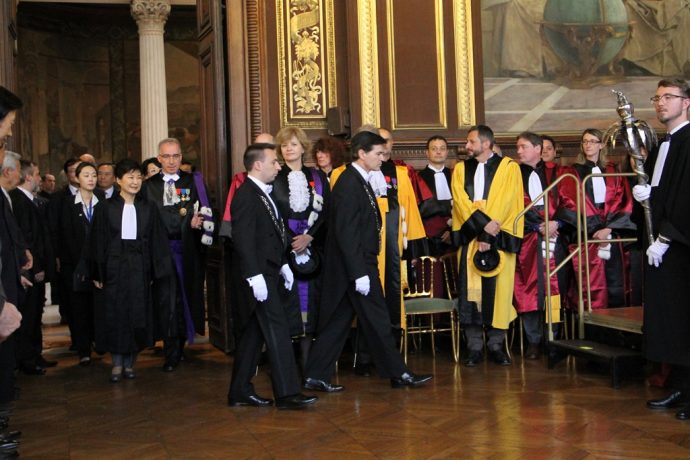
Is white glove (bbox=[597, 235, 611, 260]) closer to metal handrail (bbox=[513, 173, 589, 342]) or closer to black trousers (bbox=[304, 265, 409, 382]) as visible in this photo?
metal handrail (bbox=[513, 173, 589, 342])

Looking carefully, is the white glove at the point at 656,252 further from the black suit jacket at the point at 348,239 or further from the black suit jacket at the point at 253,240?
the black suit jacket at the point at 253,240

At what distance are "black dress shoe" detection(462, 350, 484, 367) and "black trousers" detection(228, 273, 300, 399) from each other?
1.89 meters

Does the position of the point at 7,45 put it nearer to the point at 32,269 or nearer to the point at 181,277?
the point at 32,269

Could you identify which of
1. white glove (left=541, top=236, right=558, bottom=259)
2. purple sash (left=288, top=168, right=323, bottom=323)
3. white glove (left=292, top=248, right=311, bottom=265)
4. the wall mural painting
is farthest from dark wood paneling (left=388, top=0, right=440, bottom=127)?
white glove (left=292, top=248, right=311, bottom=265)

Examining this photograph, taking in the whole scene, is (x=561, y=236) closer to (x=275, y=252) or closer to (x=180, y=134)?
(x=275, y=252)

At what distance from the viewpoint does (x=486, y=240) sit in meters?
7.18

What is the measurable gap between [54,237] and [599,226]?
15.9ft

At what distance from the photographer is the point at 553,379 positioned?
6445 millimetres

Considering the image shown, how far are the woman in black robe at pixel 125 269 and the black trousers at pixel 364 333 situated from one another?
5.13ft

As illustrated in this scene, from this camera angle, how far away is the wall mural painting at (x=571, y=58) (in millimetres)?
9875

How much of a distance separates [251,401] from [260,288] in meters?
0.80

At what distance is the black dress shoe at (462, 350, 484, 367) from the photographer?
714 cm

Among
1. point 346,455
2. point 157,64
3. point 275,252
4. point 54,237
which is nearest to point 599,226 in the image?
point 275,252

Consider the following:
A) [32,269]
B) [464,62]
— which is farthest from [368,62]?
[32,269]
